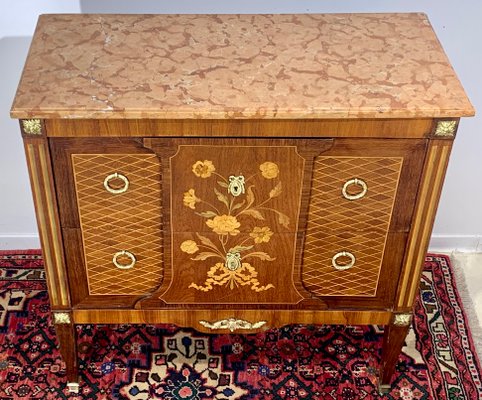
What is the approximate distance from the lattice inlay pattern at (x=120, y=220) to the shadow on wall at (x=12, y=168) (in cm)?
62

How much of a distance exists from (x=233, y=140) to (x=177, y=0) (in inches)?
23.9

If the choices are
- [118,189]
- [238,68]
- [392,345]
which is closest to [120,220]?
[118,189]

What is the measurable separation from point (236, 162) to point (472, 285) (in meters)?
1.19

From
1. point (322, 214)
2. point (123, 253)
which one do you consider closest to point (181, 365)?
point (123, 253)

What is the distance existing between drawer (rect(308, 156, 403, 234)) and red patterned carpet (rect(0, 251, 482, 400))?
0.59 m

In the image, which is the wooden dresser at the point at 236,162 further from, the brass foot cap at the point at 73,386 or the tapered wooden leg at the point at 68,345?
the brass foot cap at the point at 73,386

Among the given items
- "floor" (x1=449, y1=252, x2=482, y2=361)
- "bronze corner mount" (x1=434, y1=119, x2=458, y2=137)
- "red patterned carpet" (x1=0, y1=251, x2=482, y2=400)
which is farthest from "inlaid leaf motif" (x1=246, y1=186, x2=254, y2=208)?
"floor" (x1=449, y1=252, x2=482, y2=361)

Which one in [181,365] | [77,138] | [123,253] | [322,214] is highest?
[77,138]

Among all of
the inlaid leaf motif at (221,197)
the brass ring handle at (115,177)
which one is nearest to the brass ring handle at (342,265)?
the inlaid leaf motif at (221,197)

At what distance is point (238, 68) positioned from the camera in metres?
1.72

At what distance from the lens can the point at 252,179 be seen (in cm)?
171

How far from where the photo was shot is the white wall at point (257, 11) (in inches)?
81.6

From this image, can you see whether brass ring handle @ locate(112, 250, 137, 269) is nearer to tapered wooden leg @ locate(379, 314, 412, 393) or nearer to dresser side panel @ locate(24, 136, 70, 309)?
dresser side panel @ locate(24, 136, 70, 309)

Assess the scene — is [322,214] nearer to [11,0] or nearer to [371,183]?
[371,183]
